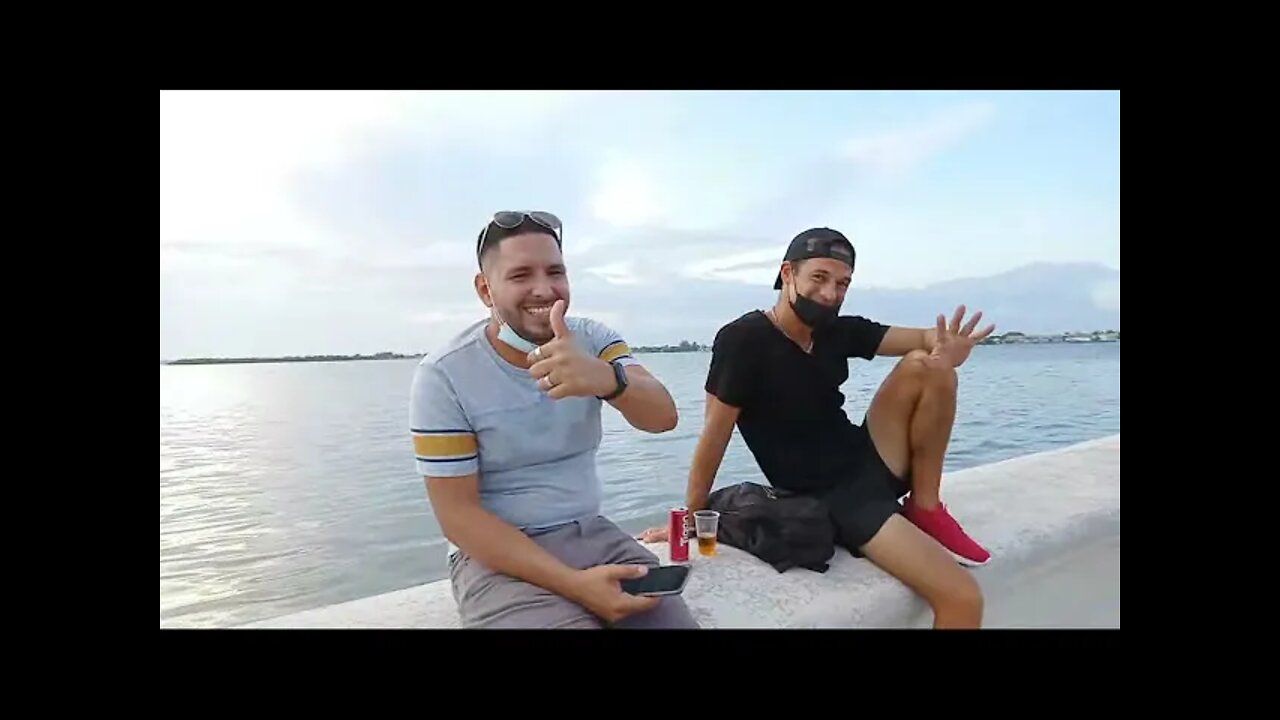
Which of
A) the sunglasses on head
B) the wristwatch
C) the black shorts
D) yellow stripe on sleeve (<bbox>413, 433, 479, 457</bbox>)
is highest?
the sunglasses on head

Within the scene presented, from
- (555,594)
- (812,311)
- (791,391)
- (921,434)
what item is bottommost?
(555,594)

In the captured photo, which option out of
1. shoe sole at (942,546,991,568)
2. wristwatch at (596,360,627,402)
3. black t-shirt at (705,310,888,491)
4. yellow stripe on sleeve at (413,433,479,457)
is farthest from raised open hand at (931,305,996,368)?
yellow stripe on sleeve at (413,433,479,457)

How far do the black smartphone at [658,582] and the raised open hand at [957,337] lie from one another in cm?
104

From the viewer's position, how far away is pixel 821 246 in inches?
93.4

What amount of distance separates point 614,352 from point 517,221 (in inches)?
15.9

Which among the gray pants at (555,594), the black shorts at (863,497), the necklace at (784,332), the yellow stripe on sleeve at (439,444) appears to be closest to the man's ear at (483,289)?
the yellow stripe on sleeve at (439,444)

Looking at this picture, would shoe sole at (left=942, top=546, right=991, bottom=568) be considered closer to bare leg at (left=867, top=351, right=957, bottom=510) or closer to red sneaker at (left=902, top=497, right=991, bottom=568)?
red sneaker at (left=902, top=497, right=991, bottom=568)

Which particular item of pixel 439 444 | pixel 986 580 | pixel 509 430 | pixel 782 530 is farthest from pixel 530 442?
pixel 986 580

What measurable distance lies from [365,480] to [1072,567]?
268 centimetres

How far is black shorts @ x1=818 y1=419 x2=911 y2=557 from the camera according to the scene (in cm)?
224

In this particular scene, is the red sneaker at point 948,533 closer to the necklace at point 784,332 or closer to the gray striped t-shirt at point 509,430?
the necklace at point 784,332

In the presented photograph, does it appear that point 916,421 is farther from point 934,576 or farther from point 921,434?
point 934,576

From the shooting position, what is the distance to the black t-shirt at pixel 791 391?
7.58 feet

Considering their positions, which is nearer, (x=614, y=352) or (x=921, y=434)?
(x=614, y=352)
